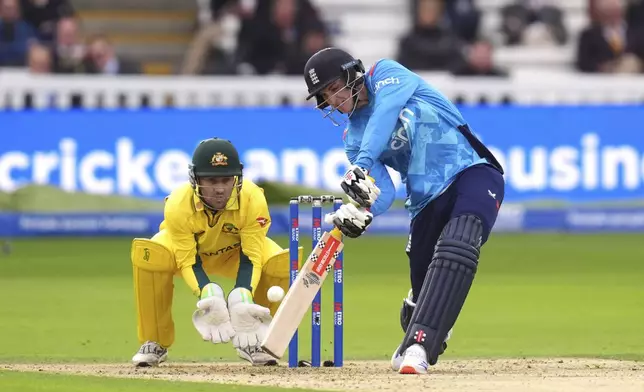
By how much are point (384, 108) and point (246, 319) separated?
1.23m

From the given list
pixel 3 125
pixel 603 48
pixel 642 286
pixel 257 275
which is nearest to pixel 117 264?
pixel 3 125

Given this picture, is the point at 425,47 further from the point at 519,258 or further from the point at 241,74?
the point at 519,258

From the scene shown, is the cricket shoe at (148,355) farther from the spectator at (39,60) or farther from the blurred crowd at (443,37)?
the blurred crowd at (443,37)

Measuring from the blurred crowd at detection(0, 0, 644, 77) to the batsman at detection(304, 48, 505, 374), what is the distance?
10.1 metres

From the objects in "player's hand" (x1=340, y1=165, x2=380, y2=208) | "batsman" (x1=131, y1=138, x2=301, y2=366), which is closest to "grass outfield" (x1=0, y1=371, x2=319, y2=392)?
"batsman" (x1=131, y1=138, x2=301, y2=366)

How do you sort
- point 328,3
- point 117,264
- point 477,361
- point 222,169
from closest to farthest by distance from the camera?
1. point 222,169
2. point 477,361
3. point 117,264
4. point 328,3

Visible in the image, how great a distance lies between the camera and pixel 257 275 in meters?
7.60

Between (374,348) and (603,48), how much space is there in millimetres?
10832

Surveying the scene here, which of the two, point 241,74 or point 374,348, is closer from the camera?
point 374,348

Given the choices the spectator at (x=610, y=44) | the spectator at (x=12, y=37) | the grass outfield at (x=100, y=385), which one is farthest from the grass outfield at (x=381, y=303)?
the spectator at (x=610, y=44)

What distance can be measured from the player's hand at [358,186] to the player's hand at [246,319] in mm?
819

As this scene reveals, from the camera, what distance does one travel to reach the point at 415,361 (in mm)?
6902

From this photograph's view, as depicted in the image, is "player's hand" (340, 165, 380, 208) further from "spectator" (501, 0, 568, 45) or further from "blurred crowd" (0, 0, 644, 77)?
"spectator" (501, 0, 568, 45)

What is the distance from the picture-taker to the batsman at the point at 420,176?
696 cm
